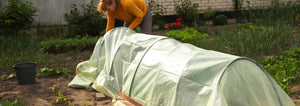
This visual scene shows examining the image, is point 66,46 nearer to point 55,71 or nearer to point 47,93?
point 55,71

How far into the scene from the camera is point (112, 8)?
457 cm

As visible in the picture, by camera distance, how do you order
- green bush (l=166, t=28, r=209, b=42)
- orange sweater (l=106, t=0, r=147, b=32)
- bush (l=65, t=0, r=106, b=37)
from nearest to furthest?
orange sweater (l=106, t=0, r=147, b=32)
green bush (l=166, t=28, r=209, b=42)
bush (l=65, t=0, r=106, b=37)

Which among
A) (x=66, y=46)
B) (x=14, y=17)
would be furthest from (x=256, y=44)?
(x=14, y=17)

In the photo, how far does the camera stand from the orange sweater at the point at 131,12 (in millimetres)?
4711

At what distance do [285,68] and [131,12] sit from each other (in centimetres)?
243

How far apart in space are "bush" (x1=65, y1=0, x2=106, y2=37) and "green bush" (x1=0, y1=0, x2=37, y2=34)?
103 centimetres

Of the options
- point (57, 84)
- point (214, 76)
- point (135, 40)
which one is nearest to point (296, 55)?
point (135, 40)

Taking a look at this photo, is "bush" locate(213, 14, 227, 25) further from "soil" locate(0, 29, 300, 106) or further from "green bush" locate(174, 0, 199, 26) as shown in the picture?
"soil" locate(0, 29, 300, 106)

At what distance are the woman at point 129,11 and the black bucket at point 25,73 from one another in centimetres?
136

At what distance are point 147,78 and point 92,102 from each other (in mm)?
1051

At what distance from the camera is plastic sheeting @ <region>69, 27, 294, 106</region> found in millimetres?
2498

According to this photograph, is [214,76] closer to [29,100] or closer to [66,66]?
[29,100]

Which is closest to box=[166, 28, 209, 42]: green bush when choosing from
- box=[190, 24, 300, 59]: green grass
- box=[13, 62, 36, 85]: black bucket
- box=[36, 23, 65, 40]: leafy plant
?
box=[190, 24, 300, 59]: green grass

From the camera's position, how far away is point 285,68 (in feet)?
14.7
